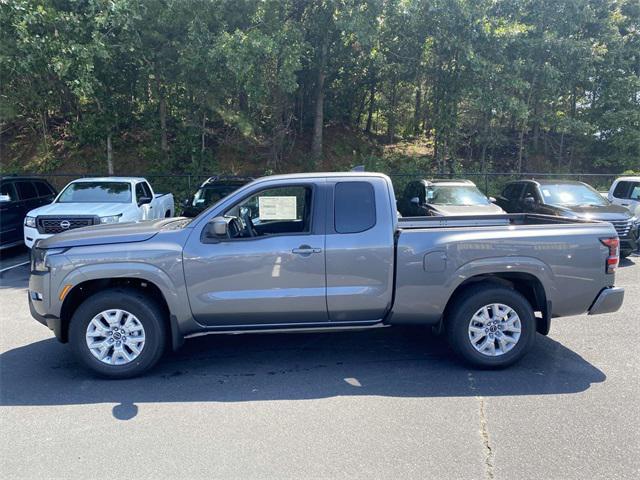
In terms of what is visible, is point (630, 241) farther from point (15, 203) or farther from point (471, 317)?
point (15, 203)

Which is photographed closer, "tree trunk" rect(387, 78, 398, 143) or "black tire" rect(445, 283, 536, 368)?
"black tire" rect(445, 283, 536, 368)

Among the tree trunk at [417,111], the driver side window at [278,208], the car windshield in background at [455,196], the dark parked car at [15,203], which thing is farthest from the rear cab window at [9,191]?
the tree trunk at [417,111]

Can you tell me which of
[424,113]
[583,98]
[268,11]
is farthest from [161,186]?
[583,98]

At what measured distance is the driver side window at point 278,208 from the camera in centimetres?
498

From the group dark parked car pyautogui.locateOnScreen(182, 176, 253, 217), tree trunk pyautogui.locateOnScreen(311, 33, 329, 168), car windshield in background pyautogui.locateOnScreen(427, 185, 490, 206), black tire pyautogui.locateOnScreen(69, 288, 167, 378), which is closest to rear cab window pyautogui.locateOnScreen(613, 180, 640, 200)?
car windshield in background pyautogui.locateOnScreen(427, 185, 490, 206)

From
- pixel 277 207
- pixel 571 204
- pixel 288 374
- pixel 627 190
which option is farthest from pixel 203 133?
pixel 288 374

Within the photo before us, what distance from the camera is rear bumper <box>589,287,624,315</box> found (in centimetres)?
491

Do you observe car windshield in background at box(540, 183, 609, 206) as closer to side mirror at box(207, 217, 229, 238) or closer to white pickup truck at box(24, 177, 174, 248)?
side mirror at box(207, 217, 229, 238)

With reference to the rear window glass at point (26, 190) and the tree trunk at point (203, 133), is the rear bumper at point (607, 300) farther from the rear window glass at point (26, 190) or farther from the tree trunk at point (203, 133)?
the tree trunk at point (203, 133)

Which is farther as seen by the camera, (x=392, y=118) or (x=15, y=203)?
(x=392, y=118)

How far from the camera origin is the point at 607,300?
16.1 ft

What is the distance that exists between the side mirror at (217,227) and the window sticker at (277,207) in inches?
20.6

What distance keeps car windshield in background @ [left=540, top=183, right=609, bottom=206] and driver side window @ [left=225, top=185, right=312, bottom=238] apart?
794cm

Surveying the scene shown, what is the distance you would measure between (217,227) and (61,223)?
5861 millimetres
